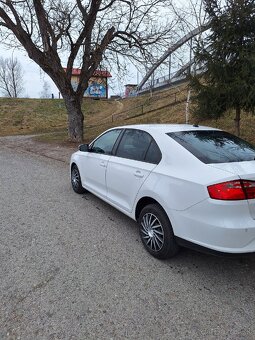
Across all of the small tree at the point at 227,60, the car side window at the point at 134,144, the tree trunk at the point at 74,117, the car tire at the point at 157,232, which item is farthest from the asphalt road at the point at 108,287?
the tree trunk at the point at 74,117

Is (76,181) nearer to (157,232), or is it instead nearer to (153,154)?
(153,154)

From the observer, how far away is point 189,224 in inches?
114

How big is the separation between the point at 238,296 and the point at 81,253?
184cm

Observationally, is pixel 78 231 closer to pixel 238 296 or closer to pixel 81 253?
pixel 81 253

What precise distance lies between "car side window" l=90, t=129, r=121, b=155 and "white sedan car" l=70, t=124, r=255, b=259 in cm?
4

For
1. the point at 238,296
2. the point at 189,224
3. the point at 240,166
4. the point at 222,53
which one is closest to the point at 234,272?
the point at 238,296

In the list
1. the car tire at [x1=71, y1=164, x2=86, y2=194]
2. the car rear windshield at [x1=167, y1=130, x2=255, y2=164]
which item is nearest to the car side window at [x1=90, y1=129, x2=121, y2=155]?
the car tire at [x1=71, y1=164, x2=86, y2=194]

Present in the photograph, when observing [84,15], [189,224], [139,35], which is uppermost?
[84,15]

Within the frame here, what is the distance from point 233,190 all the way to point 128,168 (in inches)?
62.5

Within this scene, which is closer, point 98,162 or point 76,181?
point 98,162

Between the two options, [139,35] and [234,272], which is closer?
[234,272]

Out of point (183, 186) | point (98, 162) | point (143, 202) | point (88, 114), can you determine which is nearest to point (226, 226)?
point (183, 186)

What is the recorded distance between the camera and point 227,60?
792cm

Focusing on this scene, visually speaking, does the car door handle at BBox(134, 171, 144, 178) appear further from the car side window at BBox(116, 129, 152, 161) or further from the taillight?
the taillight
